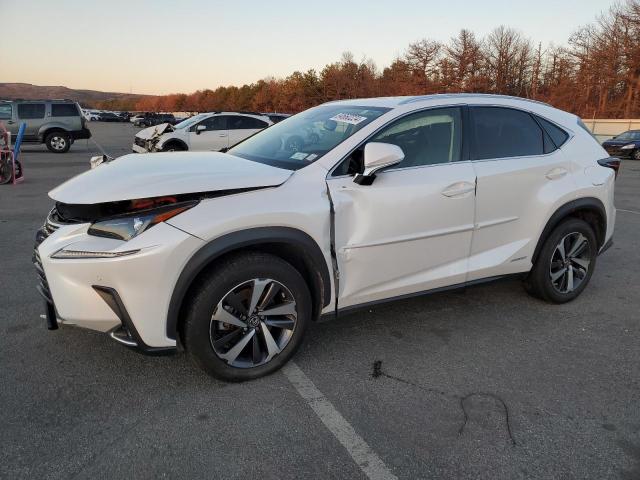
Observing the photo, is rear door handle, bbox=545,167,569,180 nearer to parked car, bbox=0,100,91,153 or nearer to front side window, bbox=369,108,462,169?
front side window, bbox=369,108,462,169

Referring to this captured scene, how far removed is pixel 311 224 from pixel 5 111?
19.7m

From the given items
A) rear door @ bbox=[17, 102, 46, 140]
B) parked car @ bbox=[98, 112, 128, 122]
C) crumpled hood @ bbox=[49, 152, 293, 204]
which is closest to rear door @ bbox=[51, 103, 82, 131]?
rear door @ bbox=[17, 102, 46, 140]

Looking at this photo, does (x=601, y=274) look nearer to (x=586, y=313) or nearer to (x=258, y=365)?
(x=586, y=313)

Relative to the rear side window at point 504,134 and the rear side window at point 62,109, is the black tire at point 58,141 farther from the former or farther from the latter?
the rear side window at point 504,134

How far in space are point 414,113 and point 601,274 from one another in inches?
125

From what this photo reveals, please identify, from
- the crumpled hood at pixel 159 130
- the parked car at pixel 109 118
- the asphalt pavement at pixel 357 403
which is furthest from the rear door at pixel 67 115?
the parked car at pixel 109 118

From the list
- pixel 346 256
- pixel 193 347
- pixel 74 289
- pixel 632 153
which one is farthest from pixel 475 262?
pixel 632 153

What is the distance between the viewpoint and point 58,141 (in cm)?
1917

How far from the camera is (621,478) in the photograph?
2.27 m

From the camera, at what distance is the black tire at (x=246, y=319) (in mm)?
2721

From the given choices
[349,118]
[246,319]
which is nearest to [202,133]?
[349,118]

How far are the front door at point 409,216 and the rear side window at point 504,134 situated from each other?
18 cm

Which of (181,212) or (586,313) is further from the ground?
(181,212)

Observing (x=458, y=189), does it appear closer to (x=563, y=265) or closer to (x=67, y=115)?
(x=563, y=265)
